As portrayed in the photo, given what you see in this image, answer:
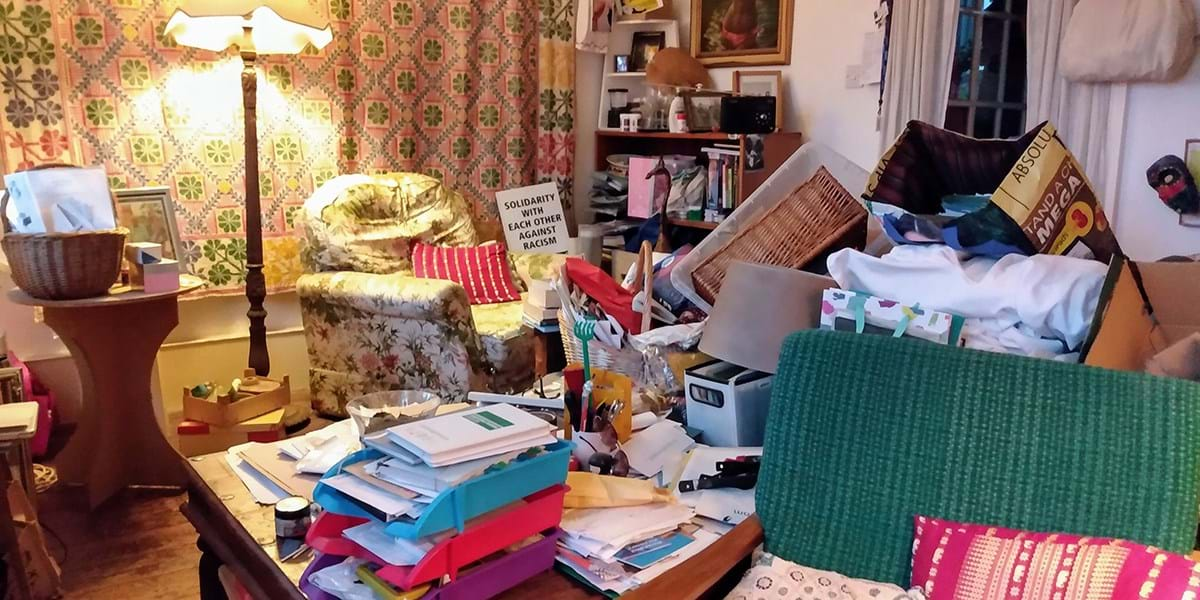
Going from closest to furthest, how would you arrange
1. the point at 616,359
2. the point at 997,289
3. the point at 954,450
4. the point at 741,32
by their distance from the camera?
the point at 954,450, the point at 997,289, the point at 616,359, the point at 741,32

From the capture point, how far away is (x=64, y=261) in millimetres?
2340

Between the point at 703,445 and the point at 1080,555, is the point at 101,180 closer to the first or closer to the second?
the point at 703,445

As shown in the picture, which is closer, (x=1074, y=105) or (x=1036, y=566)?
(x=1036, y=566)

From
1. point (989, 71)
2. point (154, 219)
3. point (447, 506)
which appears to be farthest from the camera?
point (989, 71)

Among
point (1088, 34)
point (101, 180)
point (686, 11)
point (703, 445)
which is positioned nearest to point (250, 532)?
point (703, 445)

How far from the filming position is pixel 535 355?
9.91 feet

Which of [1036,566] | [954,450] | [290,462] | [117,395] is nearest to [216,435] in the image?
[117,395]

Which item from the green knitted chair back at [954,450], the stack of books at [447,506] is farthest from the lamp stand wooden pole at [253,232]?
the green knitted chair back at [954,450]

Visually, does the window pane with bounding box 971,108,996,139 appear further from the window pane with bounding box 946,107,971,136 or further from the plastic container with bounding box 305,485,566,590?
the plastic container with bounding box 305,485,566,590

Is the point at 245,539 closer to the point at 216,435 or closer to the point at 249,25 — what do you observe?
the point at 216,435

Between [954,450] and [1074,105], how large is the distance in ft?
6.71

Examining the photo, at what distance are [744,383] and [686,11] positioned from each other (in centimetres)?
285

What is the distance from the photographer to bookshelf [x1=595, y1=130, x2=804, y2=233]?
11.1 feet

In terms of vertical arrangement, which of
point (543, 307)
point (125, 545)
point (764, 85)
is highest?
point (764, 85)
